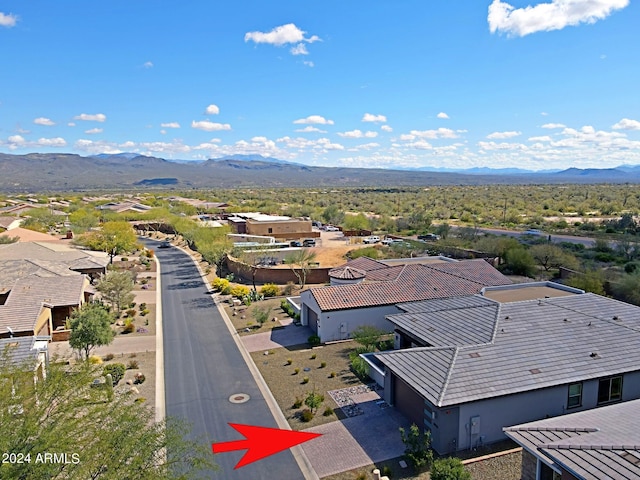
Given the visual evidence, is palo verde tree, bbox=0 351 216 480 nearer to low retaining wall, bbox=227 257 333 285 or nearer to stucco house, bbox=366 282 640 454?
stucco house, bbox=366 282 640 454

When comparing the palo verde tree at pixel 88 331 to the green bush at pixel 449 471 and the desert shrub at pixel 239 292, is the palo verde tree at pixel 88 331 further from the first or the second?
the green bush at pixel 449 471

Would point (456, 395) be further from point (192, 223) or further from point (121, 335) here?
point (192, 223)

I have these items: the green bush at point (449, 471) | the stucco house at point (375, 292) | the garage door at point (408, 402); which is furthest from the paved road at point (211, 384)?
the stucco house at point (375, 292)

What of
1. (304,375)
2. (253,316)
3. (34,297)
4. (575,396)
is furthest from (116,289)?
(575,396)

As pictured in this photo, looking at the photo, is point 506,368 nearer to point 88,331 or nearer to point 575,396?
point 575,396

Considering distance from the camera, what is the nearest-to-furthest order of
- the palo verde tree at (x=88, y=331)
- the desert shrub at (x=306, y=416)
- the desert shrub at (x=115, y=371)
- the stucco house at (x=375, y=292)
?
the desert shrub at (x=306, y=416), the desert shrub at (x=115, y=371), the palo verde tree at (x=88, y=331), the stucco house at (x=375, y=292)

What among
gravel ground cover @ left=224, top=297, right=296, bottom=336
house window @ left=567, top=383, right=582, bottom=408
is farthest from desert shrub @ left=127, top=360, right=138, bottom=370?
house window @ left=567, top=383, right=582, bottom=408
